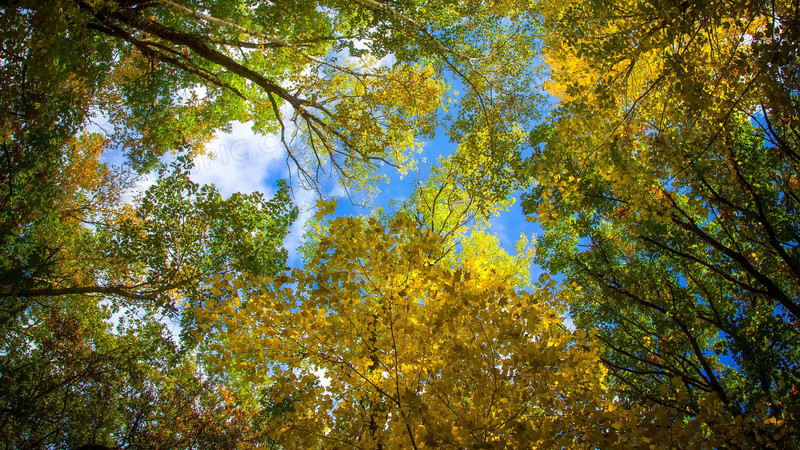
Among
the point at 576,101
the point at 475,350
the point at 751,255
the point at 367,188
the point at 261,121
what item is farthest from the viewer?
the point at 261,121

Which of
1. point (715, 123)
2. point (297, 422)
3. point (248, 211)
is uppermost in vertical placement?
point (248, 211)

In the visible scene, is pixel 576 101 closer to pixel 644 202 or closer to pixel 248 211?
pixel 644 202

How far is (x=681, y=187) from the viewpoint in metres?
4.89

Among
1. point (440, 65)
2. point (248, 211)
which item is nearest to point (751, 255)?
point (440, 65)

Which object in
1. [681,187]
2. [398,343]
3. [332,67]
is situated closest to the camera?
[398,343]

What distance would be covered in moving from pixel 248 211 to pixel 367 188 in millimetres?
3140

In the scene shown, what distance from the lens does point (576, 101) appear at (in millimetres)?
3670

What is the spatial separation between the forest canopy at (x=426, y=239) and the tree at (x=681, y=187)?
0.19 ft

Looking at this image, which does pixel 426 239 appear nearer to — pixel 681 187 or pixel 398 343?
pixel 398 343

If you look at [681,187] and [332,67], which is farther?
[332,67]

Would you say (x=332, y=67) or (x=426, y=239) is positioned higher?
(x=332, y=67)

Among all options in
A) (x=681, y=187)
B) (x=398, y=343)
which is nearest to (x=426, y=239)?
(x=398, y=343)

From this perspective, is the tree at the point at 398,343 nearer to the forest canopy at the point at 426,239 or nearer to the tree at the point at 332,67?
the forest canopy at the point at 426,239

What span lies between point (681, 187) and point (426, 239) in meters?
3.82
